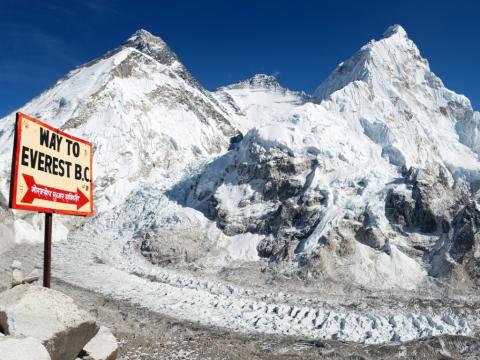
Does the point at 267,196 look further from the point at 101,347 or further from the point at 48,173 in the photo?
the point at 48,173

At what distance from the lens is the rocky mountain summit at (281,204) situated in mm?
30344

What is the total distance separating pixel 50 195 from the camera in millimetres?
8398

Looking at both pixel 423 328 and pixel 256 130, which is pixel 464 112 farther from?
pixel 423 328

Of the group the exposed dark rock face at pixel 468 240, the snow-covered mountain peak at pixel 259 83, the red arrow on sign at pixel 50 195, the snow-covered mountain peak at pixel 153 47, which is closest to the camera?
the red arrow on sign at pixel 50 195

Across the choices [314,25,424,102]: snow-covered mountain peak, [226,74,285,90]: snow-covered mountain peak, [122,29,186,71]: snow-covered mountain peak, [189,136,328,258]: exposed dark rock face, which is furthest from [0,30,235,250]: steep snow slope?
[226,74,285,90]: snow-covered mountain peak

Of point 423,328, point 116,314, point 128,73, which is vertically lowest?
point 423,328

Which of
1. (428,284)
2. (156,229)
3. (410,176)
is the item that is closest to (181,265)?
(156,229)

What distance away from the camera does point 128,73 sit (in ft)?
249

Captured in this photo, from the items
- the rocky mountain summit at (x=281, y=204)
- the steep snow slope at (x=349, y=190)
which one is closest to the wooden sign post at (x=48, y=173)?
the rocky mountain summit at (x=281, y=204)

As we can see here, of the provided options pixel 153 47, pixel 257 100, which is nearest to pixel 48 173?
pixel 257 100

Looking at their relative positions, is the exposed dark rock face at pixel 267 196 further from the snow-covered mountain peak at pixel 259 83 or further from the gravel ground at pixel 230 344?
the snow-covered mountain peak at pixel 259 83

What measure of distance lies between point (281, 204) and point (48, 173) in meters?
33.3

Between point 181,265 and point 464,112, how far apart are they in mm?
58754

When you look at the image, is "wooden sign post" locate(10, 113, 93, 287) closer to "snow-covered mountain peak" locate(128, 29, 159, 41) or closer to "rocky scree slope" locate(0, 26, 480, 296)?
"rocky scree slope" locate(0, 26, 480, 296)
